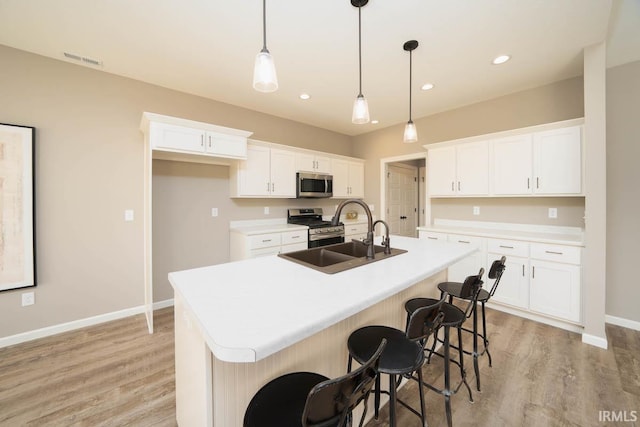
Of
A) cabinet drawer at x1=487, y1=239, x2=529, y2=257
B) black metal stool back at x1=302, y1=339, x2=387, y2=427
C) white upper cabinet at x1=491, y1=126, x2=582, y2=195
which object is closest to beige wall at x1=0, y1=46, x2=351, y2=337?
black metal stool back at x1=302, y1=339, x2=387, y2=427

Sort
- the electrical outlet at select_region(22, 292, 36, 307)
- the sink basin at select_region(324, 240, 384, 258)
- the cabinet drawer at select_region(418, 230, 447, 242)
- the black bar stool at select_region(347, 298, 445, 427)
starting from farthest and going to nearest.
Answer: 1. the cabinet drawer at select_region(418, 230, 447, 242)
2. the electrical outlet at select_region(22, 292, 36, 307)
3. the sink basin at select_region(324, 240, 384, 258)
4. the black bar stool at select_region(347, 298, 445, 427)

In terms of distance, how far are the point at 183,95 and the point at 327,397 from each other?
3730 millimetres

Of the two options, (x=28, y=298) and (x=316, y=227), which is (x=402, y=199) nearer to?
(x=316, y=227)

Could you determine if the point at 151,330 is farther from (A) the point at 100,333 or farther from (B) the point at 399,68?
(B) the point at 399,68

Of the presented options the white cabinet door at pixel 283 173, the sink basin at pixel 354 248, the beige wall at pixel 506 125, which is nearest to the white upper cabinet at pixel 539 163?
the beige wall at pixel 506 125

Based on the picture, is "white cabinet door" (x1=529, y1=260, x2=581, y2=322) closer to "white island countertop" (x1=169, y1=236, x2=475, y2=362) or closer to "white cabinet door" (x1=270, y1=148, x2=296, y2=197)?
"white island countertop" (x1=169, y1=236, x2=475, y2=362)

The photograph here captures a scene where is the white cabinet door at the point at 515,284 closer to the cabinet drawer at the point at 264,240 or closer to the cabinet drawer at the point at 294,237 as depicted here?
the cabinet drawer at the point at 294,237

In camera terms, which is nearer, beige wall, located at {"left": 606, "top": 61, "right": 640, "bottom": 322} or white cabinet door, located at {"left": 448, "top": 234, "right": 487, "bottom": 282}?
beige wall, located at {"left": 606, "top": 61, "right": 640, "bottom": 322}

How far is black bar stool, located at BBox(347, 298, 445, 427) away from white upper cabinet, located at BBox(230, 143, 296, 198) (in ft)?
8.89

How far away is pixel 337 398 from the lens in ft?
2.42

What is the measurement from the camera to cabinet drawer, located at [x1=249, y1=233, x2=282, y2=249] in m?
3.34

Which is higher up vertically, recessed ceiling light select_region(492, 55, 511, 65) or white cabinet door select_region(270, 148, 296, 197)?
recessed ceiling light select_region(492, 55, 511, 65)
